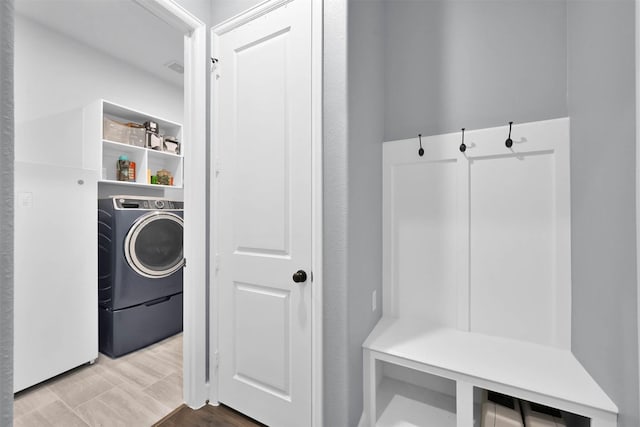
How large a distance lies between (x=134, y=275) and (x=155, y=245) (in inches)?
12.2

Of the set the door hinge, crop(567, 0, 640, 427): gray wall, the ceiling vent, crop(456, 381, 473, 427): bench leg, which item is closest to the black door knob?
crop(456, 381, 473, 427): bench leg

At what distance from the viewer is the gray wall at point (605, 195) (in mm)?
879

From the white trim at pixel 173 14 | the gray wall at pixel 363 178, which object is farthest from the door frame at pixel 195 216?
the gray wall at pixel 363 178

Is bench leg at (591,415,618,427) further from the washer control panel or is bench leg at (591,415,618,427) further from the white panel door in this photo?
the washer control panel

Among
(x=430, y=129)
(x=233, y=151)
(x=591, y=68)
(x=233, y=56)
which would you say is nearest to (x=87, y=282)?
(x=233, y=151)

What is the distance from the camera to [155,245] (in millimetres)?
2535

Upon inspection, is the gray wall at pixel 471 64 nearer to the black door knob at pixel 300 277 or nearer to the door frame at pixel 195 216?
the black door knob at pixel 300 277

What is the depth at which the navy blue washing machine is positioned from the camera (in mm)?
2260

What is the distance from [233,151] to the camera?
160cm

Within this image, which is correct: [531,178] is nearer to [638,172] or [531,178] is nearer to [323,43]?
[638,172]

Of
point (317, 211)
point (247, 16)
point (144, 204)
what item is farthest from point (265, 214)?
point (144, 204)

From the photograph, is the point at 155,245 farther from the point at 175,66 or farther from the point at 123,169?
the point at 175,66

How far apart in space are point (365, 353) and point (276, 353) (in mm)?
457

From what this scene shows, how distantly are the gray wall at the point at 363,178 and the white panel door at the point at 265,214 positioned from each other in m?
0.21
